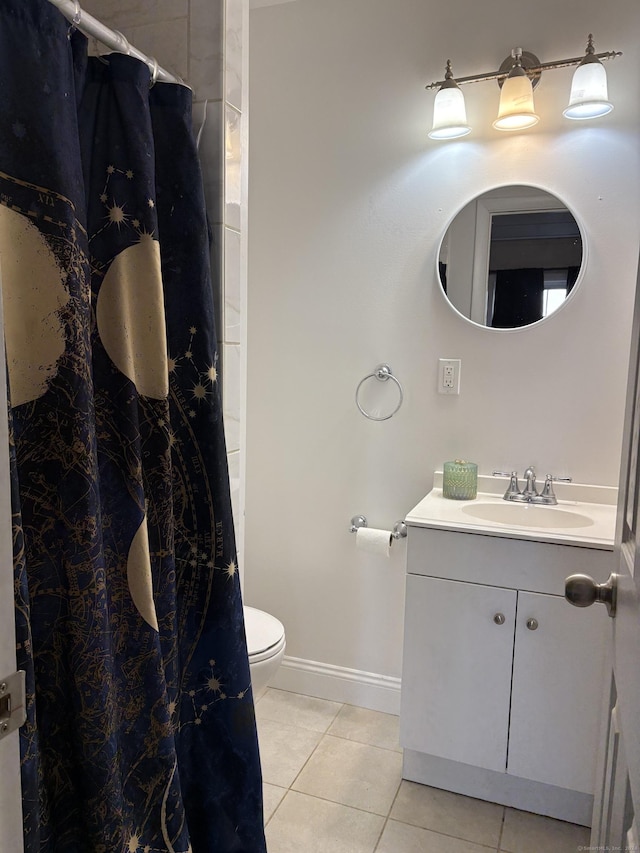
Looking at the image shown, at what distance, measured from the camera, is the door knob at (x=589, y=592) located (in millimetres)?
921

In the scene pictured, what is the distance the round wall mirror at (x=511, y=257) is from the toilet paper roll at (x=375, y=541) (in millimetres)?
807

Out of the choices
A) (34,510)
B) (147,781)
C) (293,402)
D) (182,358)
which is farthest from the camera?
(293,402)

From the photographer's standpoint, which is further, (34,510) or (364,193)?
(364,193)

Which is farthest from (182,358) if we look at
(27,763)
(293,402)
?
(293,402)

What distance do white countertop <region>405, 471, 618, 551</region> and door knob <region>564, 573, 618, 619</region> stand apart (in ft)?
2.61

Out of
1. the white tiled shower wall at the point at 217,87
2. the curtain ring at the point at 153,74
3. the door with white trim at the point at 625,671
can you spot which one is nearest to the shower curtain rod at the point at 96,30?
the curtain ring at the point at 153,74

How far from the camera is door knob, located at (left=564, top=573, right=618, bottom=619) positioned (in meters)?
0.92

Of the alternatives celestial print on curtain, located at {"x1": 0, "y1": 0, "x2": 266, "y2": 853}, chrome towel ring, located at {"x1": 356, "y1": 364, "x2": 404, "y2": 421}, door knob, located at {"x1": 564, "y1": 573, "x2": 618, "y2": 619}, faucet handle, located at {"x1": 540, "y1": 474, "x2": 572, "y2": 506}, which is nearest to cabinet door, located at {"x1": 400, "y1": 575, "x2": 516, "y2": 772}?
faucet handle, located at {"x1": 540, "y1": 474, "x2": 572, "y2": 506}

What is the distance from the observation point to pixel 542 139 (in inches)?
79.1

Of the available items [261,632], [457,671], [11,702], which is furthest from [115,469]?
[457,671]

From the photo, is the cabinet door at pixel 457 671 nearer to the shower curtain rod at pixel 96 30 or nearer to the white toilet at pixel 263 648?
the white toilet at pixel 263 648

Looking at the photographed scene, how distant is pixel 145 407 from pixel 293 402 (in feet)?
4.45

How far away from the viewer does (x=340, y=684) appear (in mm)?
2436

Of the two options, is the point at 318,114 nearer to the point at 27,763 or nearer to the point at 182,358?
the point at 182,358
